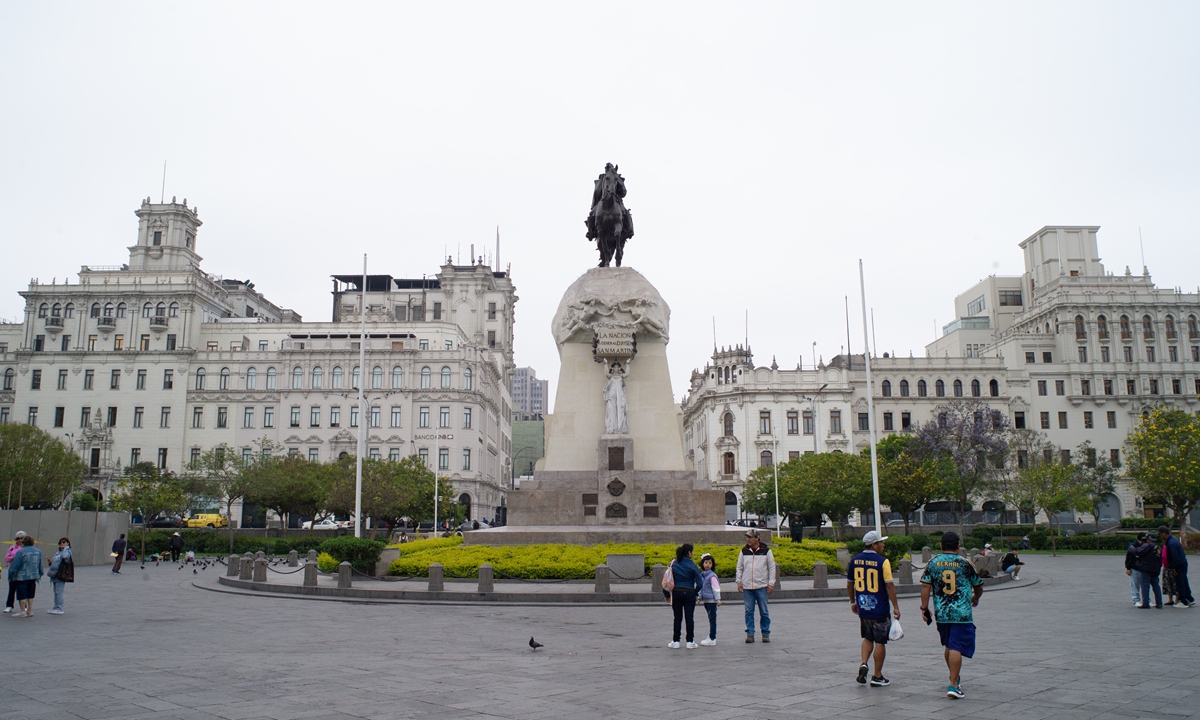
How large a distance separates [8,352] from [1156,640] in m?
96.9

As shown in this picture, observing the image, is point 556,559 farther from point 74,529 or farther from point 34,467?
point 34,467

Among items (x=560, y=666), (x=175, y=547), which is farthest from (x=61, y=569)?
(x=175, y=547)

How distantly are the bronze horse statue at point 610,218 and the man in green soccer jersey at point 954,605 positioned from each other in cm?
2254

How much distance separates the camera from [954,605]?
967 cm

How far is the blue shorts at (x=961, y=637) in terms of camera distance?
9.60 metres

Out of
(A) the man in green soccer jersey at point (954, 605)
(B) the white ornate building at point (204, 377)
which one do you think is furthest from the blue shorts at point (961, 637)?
(B) the white ornate building at point (204, 377)

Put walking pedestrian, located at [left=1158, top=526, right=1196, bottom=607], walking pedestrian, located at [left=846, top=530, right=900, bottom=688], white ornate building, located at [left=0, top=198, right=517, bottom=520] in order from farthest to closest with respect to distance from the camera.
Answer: white ornate building, located at [left=0, top=198, right=517, bottom=520]
walking pedestrian, located at [left=1158, top=526, right=1196, bottom=607]
walking pedestrian, located at [left=846, top=530, right=900, bottom=688]

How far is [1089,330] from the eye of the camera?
278 feet

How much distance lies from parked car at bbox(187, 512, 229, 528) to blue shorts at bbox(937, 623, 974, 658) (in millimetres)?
66615

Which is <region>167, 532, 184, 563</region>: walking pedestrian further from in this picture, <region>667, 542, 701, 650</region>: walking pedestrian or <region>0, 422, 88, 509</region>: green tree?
<region>667, 542, 701, 650</region>: walking pedestrian

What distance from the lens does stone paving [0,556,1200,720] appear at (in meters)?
9.31

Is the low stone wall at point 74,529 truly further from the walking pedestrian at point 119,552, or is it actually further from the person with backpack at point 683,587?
the person with backpack at point 683,587

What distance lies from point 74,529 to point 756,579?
107 feet

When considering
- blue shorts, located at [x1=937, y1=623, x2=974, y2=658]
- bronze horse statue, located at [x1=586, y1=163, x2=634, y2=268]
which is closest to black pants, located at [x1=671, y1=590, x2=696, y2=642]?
blue shorts, located at [x1=937, y1=623, x2=974, y2=658]
